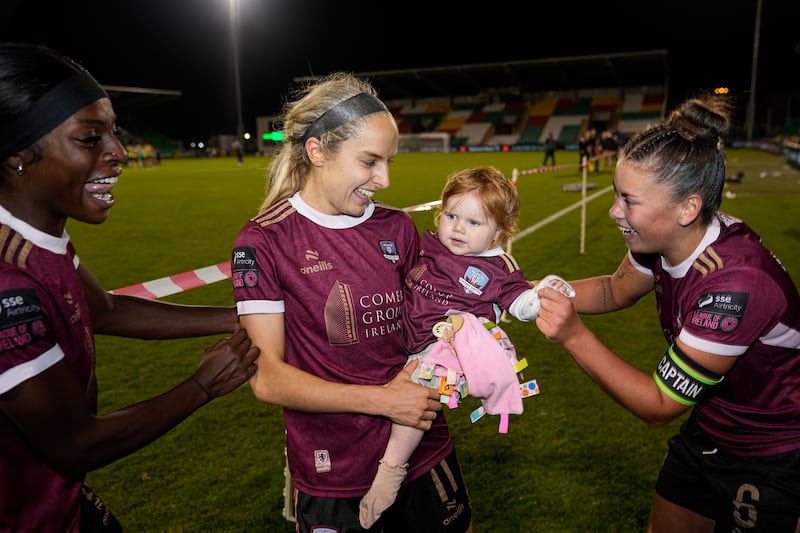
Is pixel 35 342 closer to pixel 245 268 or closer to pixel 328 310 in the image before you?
pixel 245 268

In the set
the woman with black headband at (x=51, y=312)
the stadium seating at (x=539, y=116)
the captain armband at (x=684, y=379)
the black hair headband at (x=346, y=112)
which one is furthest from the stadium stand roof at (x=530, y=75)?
the captain armband at (x=684, y=379)

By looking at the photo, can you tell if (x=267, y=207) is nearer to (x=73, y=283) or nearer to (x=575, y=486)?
(x=73, y=283)

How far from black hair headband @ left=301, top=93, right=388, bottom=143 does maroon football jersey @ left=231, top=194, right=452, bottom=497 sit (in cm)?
30

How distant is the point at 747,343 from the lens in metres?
2.04

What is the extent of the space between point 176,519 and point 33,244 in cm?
227

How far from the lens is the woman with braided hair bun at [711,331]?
2.05 meters

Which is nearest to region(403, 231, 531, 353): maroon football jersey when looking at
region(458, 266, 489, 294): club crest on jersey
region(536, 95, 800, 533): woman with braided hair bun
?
region(458, 266, 489, 294): club crest on jersey

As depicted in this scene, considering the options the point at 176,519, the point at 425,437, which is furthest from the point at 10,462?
the point at 176,519

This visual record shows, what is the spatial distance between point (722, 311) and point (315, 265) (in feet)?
4.71

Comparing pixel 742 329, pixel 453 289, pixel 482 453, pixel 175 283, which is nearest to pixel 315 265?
pixel 453 289

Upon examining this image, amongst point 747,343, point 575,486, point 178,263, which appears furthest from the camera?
point 178,263

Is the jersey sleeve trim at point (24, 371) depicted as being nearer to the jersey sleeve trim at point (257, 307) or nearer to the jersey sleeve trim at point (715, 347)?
the jersey sleeve trim at point (257, 307)

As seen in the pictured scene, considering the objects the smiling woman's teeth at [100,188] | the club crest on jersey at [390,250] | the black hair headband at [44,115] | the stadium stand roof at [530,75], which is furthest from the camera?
the stadium stand roof at [530,75]

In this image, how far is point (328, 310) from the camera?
2.07 m
